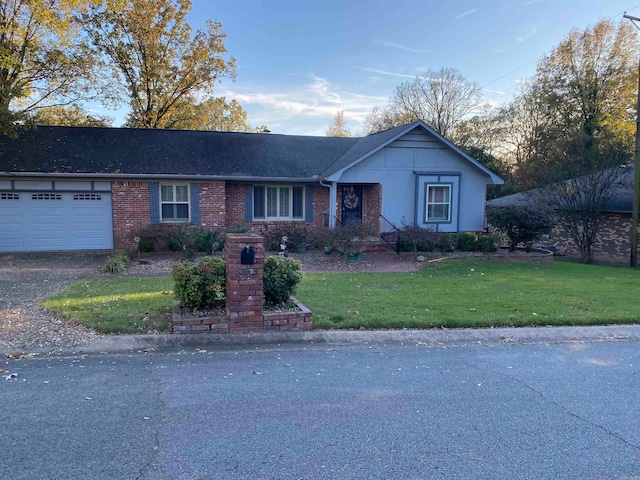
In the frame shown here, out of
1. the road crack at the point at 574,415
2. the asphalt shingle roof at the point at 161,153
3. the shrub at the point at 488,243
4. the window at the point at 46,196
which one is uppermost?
the asphalt shingle roof at the point at 161,153

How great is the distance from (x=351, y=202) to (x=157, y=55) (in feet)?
44.5

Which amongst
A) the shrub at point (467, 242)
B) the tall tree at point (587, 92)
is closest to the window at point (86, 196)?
the shrub at point (467, 242)

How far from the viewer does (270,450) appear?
11.0 ft

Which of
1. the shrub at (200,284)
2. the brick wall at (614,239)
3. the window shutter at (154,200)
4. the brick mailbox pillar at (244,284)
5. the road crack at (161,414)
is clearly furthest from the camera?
the brick wall at (614,239)

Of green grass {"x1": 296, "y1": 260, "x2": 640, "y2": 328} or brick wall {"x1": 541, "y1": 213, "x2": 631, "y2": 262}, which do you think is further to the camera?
brick wall {"x1": 541, "y1": 213, "x2": 631, "y2": 262}

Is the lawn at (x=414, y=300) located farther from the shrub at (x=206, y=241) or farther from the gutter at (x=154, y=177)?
the gutter at (x=154, y=177)

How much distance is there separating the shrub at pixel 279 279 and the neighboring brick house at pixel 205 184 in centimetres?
920

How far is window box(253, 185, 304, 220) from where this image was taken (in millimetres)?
17156

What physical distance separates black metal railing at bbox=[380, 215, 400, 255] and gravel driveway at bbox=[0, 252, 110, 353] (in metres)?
9.25

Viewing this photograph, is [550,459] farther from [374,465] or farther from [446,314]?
[446,314]

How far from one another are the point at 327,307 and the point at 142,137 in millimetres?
13893

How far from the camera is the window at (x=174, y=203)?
52.1ft

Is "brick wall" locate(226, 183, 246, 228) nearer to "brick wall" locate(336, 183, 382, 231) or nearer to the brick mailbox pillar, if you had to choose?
"brick wall" locate(336, 183, 382, 231)

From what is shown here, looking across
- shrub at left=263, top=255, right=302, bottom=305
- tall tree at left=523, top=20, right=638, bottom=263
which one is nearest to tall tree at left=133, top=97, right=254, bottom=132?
tall tree at left=523, top=20, right=638, bottom=263
